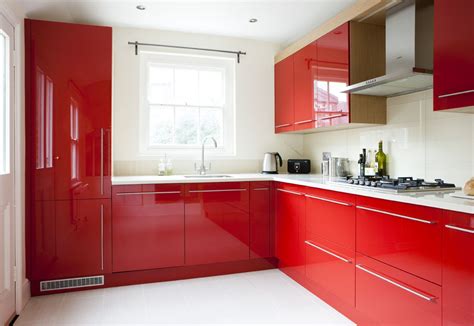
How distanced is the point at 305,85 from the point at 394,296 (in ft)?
6.78

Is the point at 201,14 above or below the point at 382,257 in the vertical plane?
above

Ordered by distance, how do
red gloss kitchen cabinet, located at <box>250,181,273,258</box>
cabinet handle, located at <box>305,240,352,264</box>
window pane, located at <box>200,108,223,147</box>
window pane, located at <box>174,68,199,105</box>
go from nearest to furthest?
1. cabinet handle, located at <box>305,240,352,264</box>
2. red gloss kitchen cabinet, located at <box>250,181,273,258</box>
3. window pane, located at <box>174,68,199,105</box>
4. window pane, located at <box>200,108,223,147</box>

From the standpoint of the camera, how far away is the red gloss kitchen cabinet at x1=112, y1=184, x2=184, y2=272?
3.01 metres

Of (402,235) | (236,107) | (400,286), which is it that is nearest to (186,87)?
(236,107)

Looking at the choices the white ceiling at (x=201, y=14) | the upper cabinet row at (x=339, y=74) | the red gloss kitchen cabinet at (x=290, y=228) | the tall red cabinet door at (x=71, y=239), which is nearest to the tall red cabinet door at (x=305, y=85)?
the upper cabinet row at (x=339, y=74)

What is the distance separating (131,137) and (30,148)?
97 centimetres

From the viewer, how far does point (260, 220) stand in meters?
3.41

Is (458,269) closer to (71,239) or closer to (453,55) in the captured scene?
(453,55)

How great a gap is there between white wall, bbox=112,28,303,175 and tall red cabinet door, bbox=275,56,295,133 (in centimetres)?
11

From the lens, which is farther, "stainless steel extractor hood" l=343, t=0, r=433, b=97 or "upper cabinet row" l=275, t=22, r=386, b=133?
"upper cabinet row" l=275, t=22, r=386, b=133

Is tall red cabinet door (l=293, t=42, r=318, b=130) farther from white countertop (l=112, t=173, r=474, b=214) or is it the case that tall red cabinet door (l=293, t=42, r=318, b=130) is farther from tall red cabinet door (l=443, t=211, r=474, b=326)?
tall red cabinet door (l=443, t=211, r=474, b=326)

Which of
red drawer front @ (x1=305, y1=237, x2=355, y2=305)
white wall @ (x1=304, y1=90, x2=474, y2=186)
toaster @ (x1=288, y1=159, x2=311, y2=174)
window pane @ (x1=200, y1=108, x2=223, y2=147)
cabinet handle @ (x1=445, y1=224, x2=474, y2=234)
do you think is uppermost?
window pane @ (x1=200, y1=108, x2=223, y2=147)

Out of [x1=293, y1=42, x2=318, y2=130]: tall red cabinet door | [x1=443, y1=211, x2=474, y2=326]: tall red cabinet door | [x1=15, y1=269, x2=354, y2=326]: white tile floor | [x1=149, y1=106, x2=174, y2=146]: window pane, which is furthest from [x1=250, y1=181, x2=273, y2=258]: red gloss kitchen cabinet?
[x1=443, y1=211, x2=474, y2=326]: tall red cabinet door

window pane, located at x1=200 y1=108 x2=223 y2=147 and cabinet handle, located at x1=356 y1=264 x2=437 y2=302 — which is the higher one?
window pane, located at x1=200 y1=108 x2=223 y2=147
